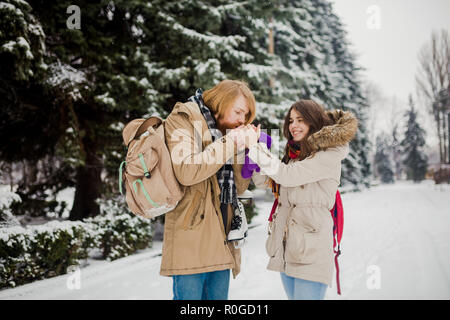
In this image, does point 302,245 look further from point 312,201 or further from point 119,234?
point 119,234

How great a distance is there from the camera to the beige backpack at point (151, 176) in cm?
156

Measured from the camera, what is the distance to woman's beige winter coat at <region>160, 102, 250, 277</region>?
155 centimetres

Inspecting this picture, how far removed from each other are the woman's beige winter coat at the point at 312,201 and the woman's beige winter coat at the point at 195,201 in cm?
39

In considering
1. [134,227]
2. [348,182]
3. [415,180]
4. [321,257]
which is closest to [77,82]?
[134,227]

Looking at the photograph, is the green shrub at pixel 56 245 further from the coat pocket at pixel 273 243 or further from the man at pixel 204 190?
the coat pocket at pixel 273 243

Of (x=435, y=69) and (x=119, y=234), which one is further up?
(x=435, y=69)

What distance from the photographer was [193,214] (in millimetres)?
1718

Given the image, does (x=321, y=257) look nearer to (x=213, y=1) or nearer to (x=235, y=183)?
(x=235, y=183)

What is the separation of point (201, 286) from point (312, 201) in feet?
3.05

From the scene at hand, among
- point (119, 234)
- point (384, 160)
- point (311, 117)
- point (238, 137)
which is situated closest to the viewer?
point (238, 137)

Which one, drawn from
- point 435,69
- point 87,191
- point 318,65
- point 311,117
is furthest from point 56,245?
point 435,69

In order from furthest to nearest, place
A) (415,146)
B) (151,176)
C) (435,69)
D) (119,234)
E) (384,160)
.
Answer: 1. (384,160)
2. (415,146)
3. (435,69)
4. (119,234)
5. (151,176)

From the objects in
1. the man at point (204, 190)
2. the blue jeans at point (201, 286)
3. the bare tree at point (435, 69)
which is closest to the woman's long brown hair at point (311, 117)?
the man at point (204, 190)

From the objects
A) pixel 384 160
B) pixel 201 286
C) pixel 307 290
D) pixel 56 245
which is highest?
pixel 384 160
